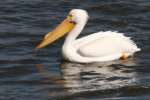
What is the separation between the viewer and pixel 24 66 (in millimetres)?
11758

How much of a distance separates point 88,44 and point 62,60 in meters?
0.57

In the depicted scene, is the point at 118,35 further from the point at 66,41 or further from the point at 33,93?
the point at 33,93

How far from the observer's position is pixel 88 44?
12312 millimetres

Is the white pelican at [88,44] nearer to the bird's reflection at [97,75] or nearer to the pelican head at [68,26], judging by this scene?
the pelican head at [68,26]

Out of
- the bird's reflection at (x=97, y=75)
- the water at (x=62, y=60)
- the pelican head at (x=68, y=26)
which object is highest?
the pelican head at (x=68, y=26)

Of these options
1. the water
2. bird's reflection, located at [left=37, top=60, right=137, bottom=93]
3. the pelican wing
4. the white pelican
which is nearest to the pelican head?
the white pelican

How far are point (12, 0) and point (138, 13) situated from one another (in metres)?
2.95

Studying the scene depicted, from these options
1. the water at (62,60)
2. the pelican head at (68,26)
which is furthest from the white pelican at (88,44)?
the water at (62,60)

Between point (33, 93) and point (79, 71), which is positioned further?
point (79, 71)

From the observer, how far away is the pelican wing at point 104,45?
12320 millimetres

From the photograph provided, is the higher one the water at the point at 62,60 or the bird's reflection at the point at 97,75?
the water at the point at 62,60

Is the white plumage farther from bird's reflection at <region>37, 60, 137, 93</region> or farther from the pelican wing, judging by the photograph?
bird's reflection at <region>37, 60, 137, 93</region>

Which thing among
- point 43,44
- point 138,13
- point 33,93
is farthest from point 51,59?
point 138,13

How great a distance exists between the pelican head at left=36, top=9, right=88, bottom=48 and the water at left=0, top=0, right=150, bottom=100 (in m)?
0.25
